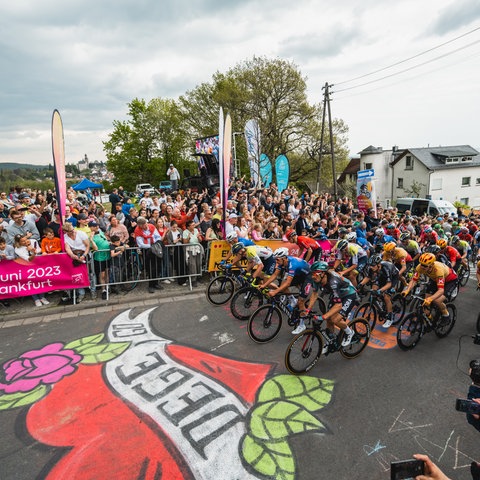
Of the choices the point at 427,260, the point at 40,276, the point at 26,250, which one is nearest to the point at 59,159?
the point at 26,250

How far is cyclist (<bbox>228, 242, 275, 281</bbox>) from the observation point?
6621 millimetres

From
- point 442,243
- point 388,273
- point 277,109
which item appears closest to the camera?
point 388,273

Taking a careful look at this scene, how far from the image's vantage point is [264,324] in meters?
6.05

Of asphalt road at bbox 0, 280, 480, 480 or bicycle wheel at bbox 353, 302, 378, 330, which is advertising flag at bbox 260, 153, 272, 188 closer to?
bicycle wheel at bbox 353, 302, 378, 330

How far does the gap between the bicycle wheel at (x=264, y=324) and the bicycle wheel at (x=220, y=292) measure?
1741mm

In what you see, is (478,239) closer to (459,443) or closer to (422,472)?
(459,443)

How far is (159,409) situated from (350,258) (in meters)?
5.39

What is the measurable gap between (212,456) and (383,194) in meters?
48.9

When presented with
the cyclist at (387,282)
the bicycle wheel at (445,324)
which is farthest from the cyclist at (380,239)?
the bicycle wheel at (445,324)

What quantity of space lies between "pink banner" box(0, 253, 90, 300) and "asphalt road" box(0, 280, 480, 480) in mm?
1234

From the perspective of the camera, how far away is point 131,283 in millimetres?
8578

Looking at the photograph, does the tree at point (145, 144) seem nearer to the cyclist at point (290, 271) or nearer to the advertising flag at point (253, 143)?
the advertising flag at point (253, 143)

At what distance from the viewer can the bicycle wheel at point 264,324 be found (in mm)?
5953

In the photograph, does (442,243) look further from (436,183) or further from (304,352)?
(436,183)
